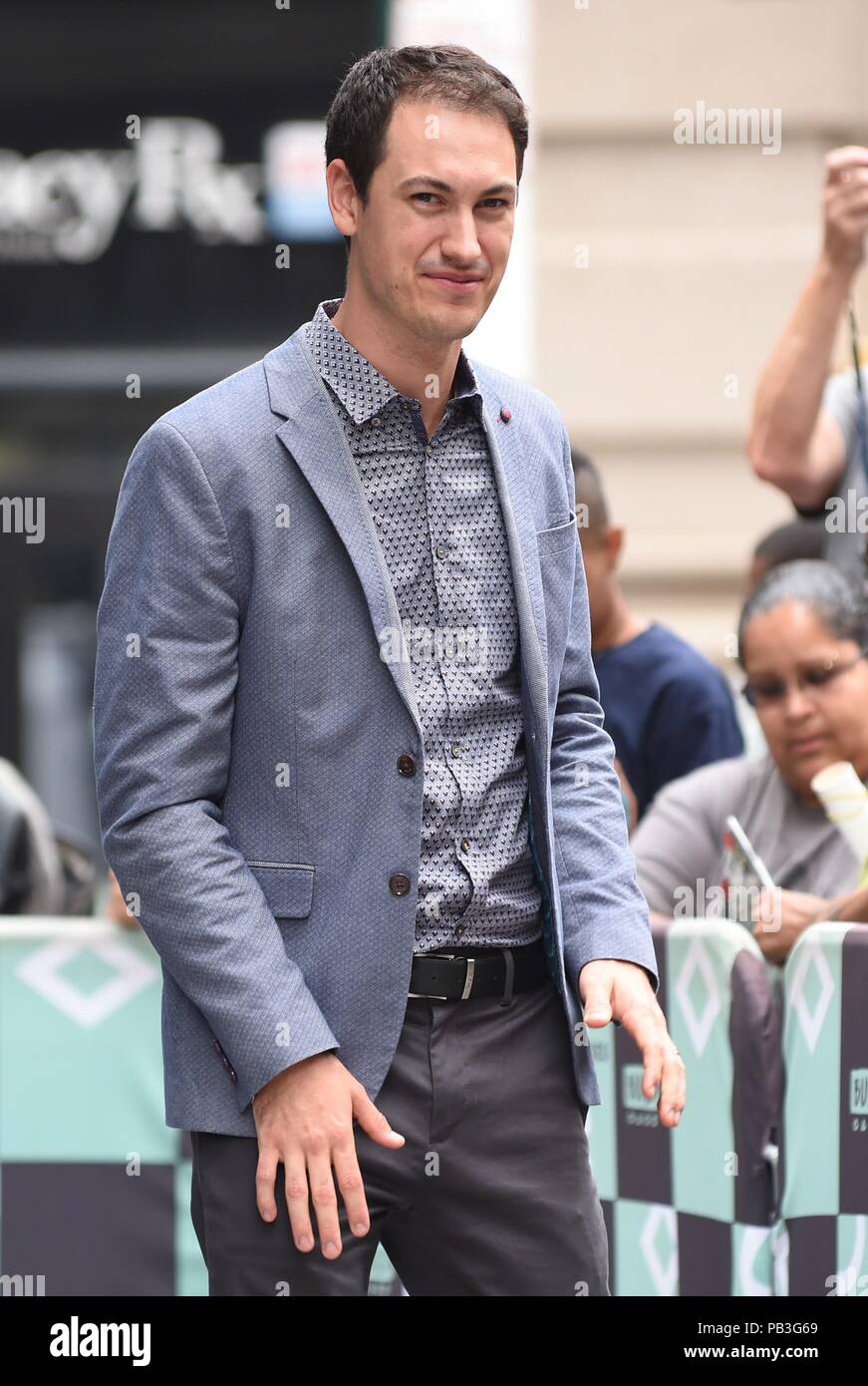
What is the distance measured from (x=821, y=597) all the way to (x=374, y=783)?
7.31 ft

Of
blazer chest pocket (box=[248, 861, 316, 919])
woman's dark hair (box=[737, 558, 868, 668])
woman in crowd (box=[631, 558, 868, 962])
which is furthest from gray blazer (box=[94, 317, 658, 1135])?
woman's dark hair (box=[737, 558, 868, 668])

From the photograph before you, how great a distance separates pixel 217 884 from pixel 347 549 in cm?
42

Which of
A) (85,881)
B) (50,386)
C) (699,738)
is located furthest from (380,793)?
(50,386)

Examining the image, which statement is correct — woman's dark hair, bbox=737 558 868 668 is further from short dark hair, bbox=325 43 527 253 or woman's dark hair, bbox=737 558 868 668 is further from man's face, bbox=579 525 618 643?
short dark hair, bbox=325 43 527 253

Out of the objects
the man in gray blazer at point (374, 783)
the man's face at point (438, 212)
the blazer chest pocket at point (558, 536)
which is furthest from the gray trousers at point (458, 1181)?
the man's face at point (438, 212)

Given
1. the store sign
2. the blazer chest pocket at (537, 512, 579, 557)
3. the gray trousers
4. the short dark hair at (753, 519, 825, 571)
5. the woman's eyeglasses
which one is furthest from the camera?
the store sign

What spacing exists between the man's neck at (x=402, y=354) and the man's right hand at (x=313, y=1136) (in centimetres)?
83

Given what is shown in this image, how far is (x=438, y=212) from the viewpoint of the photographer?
2.32 m

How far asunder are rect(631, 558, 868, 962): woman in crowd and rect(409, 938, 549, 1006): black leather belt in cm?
178

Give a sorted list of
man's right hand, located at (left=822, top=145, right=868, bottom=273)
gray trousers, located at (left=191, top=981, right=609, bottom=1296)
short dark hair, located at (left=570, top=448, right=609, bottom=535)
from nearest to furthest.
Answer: gray trousers, located at (left=191, top=981, right=609, bottom=1296), man's right hand, located at (left=822, top=145, right=868, bottom=273), short dark hair, located at (left=570, top=448, right=609, bottom=535)

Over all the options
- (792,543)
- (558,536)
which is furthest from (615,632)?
(558,536)

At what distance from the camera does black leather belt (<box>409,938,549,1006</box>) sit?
7.89 feet

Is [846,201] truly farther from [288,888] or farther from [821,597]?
[288,888]

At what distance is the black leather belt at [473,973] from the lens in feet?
7.89
